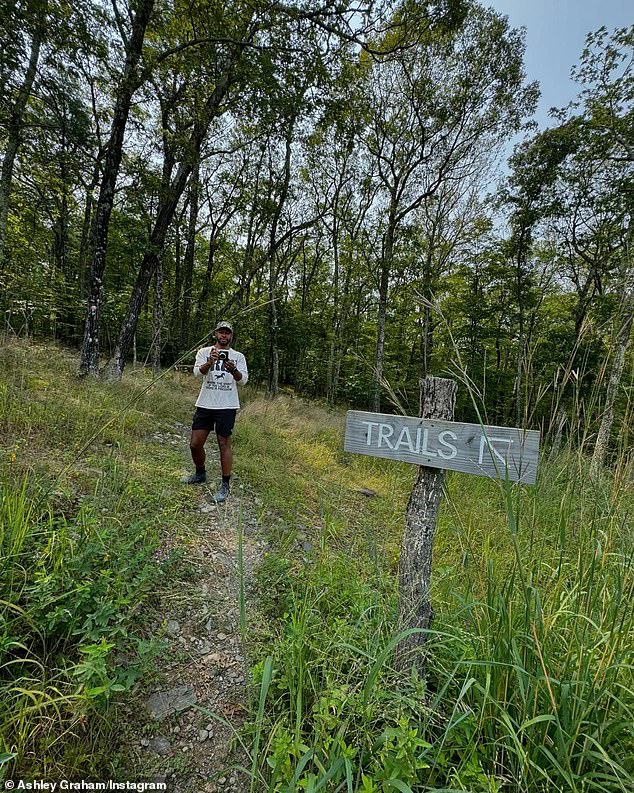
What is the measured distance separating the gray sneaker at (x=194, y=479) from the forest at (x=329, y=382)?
26cm

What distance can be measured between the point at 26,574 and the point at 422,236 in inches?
458

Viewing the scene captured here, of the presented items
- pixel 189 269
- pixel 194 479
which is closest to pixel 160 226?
pixel 194 479

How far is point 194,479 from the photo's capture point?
3.37 m

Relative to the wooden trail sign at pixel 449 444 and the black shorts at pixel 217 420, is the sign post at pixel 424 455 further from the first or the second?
the black shorts at pixel 217 420

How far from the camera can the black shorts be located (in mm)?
3217

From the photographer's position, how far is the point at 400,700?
1119 millimetres

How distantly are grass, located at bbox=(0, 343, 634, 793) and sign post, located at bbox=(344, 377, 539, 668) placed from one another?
4.2 inches

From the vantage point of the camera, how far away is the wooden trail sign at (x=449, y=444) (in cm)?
123

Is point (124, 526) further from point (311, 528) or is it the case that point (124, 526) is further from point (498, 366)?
point (498, 366)

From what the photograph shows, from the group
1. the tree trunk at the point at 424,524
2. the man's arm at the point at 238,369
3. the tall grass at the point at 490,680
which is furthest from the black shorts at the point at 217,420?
the tree trunk at the point at 424,524

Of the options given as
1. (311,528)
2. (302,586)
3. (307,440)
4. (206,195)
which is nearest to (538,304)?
(307,440)

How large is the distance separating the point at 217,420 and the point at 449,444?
2.46 m

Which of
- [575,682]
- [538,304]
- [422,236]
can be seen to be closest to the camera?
[575,682]

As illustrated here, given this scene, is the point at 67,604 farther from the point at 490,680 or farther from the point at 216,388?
the point at 216,388
